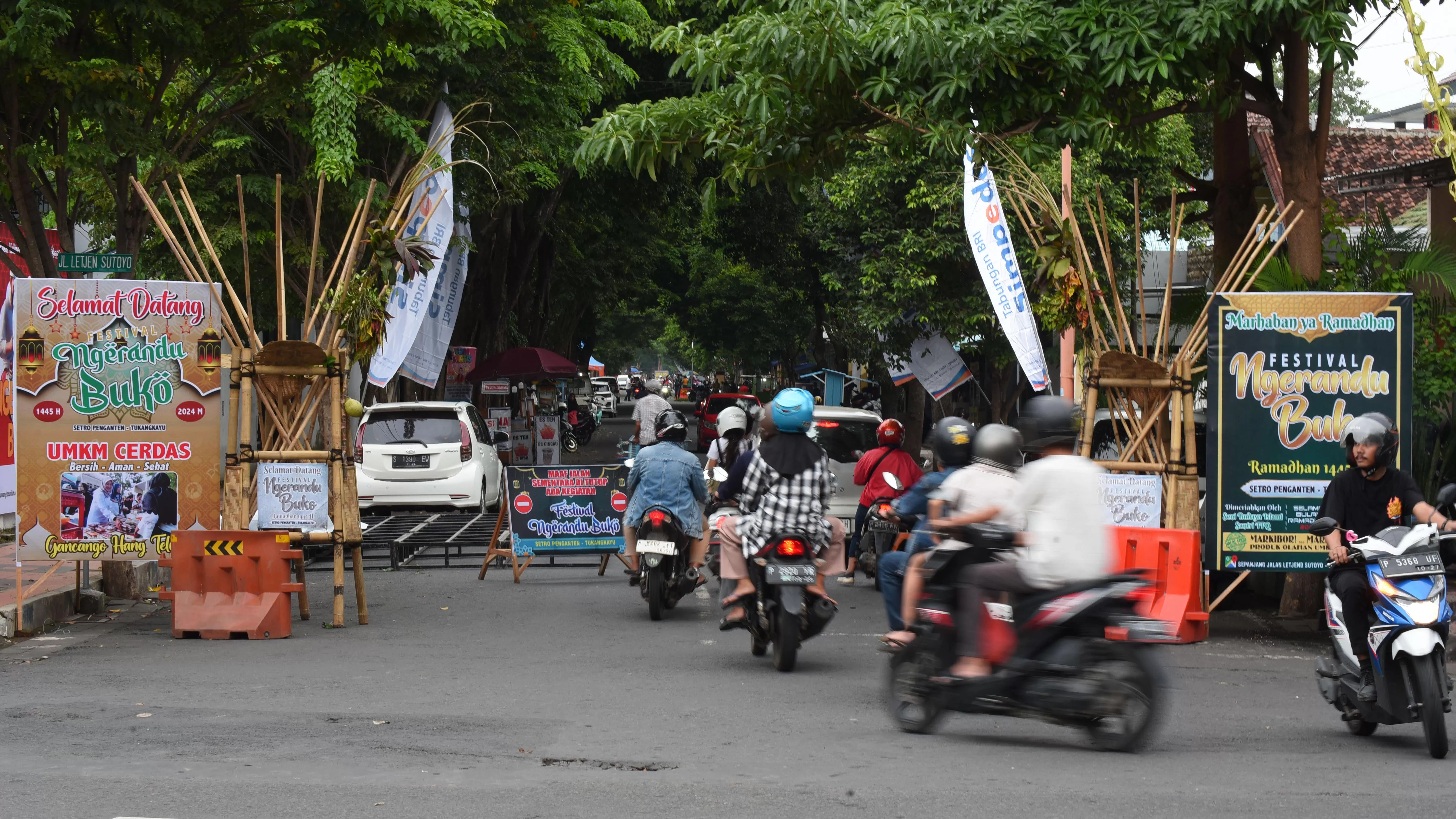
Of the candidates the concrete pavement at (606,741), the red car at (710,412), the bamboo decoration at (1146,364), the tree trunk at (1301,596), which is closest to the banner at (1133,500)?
the bamboo decoration at (1146,364)

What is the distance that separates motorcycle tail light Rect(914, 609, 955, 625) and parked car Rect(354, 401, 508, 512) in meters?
13.3

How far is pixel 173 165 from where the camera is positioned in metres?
11.8

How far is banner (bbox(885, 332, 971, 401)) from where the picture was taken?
2381 cm

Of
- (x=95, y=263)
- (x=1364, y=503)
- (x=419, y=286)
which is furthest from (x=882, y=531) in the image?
(x=419, y=286)

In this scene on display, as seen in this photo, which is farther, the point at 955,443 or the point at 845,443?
the point at 845,443

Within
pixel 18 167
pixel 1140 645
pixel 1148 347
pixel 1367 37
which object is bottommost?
pixel 1140 645

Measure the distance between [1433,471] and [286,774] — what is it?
9360mm

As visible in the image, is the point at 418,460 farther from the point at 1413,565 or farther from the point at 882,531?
the point at 1413,565

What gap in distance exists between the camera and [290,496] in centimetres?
1057

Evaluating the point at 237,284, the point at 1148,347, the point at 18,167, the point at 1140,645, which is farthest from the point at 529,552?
the point at 237,284

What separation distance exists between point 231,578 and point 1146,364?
21.8 ft

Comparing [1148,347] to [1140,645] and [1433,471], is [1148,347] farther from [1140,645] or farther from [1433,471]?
[1140,645]

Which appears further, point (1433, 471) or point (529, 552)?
point (529, 552)

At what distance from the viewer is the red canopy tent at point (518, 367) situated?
2888cm
